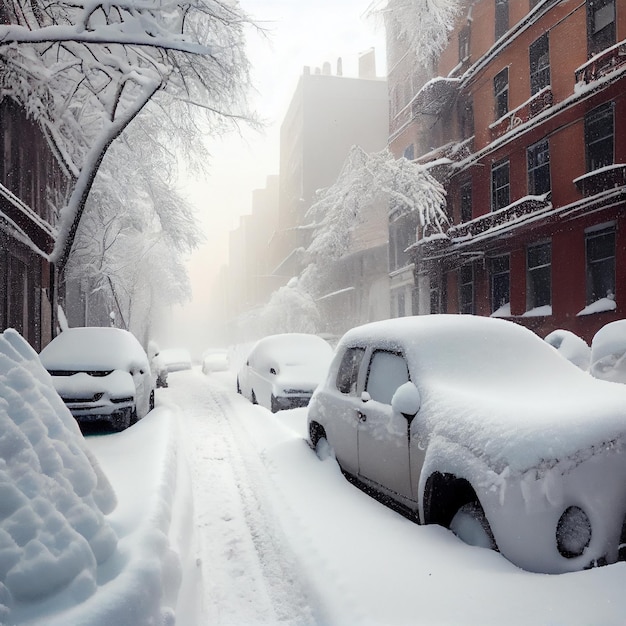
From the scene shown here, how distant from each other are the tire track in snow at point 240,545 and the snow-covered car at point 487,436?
0.99m

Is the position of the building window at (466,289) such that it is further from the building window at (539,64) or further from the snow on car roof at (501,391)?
the snow on car roof at (501,391)

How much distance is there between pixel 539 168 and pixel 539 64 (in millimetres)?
3597

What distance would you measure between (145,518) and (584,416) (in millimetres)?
2781

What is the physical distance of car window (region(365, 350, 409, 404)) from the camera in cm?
480

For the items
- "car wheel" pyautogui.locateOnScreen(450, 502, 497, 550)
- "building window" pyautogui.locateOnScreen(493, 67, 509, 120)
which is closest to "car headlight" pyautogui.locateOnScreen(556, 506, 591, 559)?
"car wheel" pyautogui.locateOnScreen(450, 502, 497, 550)

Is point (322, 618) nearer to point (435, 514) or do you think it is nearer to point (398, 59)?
point (435, 514)

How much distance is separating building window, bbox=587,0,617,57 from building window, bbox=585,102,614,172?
6.17 feet

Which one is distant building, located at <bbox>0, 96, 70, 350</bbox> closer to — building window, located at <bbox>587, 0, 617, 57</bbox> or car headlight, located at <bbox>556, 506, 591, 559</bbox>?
car headlight, located at <bbox>556, 506, 591, 559</bbox>

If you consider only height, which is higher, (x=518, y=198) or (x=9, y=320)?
(x=518, y=198)

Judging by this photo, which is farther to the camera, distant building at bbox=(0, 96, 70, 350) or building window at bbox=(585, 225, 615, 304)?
building window at bbox=(585, 225, 615, 304)

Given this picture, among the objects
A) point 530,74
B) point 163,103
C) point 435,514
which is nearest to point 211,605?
point 435,514

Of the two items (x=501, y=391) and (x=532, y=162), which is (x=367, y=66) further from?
(x=501, y=391)

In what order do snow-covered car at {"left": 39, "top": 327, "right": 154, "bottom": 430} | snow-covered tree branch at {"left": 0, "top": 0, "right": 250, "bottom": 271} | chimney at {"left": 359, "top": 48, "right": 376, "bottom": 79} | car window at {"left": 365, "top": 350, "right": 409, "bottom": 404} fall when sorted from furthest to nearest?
chimney at {"left": 359, "top": 48, "right": 376, "bottom": 79}
snow-covered car at {"left": 39, "top": 327, "right": 154, "bottom": 430}
snow-covered tree branch at {"left": 0, "top": 0, "right": 250, "bottom": 271}
car window at {"left": 365, "top": 350, "right": 409, "bottom": 404}

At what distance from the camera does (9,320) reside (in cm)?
1588
